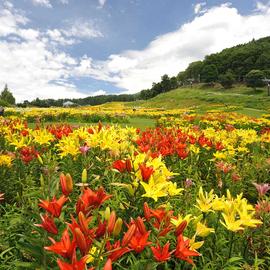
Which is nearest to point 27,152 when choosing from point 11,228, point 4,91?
point 11,228

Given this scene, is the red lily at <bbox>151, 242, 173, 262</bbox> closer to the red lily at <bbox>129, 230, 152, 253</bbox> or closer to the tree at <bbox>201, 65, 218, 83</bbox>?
the red lily at <bbox>129, 230, 152, 253</bbox>

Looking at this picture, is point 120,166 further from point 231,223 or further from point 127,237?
point 127,237

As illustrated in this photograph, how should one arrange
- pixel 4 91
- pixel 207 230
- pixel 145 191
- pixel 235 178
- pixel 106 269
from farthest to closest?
pixel 4 91, pixel 235 178, pixel 145 191, pixel 207 230, pixel 106 269

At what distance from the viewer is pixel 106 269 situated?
1312 millimetres

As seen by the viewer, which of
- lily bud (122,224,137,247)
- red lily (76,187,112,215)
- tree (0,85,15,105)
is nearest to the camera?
lily bud (122,224,137,247)

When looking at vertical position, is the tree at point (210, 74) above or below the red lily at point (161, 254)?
above

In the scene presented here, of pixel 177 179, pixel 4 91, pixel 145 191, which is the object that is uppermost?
pixel 4 91

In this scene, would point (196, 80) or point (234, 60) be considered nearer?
point (234, 60)

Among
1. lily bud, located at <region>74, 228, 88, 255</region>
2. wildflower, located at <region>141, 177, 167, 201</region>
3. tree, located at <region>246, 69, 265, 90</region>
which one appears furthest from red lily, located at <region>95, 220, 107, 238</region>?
tree, located at <region>246, 69, 265, 90</region>

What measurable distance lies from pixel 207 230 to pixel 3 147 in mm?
4638

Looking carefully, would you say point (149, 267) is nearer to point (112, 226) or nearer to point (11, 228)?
point (112, 226)

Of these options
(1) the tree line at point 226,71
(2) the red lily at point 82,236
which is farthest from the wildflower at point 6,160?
(1) the tree line at point 226,71

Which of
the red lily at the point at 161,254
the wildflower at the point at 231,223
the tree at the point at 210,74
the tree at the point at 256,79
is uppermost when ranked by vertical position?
the tree at the point at 210,74

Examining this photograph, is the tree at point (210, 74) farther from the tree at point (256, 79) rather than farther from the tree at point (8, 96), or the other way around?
the tree at point (8, 96)
